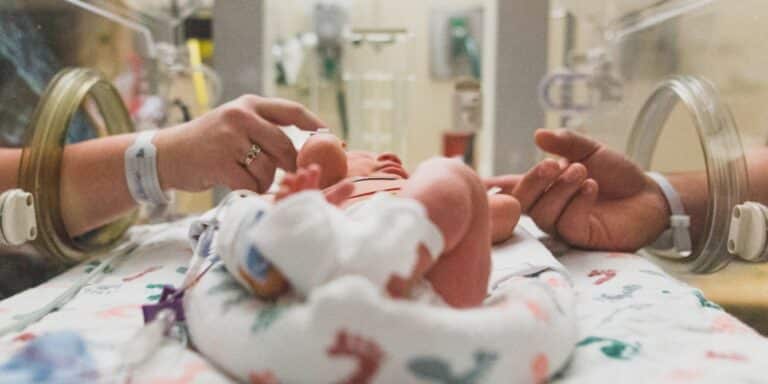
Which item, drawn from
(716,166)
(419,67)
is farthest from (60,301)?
(419,67)

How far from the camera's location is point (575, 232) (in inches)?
41.8

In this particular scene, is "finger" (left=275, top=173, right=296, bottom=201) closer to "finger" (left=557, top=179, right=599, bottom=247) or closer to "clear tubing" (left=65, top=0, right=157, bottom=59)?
"finger" (left=557, top=179, right=599, bottom=247)

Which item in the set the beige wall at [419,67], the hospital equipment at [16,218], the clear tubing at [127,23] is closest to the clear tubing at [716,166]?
the hospital equipment at [16,218]

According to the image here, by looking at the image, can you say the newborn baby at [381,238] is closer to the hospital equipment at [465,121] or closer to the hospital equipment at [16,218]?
the hospital equipment at [16,218]

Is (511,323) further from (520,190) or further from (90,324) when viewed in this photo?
(520,190)

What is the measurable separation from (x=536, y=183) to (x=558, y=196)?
39 mm

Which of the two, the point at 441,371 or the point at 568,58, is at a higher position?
the point at 568,58

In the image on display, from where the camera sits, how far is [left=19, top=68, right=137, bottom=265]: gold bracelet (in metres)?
1.00

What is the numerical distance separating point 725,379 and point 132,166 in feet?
2.82

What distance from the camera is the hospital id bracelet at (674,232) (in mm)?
1073

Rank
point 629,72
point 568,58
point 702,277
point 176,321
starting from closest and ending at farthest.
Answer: point 176,321, point 702,277, point 629,72, point 568,58

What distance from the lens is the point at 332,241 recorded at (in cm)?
50

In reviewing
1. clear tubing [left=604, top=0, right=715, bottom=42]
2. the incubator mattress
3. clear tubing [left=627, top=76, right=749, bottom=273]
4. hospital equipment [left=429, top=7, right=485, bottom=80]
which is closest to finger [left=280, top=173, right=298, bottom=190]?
the incubator mattress

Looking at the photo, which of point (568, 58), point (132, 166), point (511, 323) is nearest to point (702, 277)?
point (511, 323)
